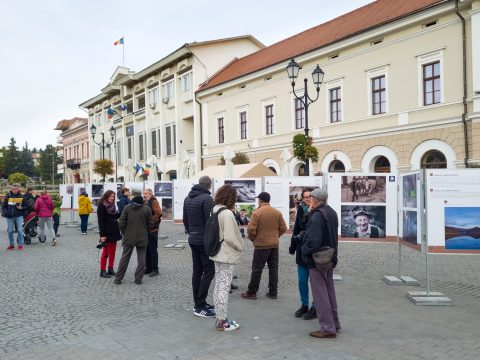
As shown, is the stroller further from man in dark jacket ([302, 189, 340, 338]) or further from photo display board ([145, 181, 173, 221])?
man in dark jacket ([302, 189, 340, 338])

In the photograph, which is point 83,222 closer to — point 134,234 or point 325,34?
Answer: point 134,234

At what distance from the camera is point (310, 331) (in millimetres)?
5680

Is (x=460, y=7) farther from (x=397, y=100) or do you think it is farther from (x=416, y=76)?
(x=397, y=100)

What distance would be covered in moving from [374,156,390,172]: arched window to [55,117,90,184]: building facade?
46.5m

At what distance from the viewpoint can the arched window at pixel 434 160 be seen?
20812 millimetres

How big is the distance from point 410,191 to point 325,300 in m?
3.31

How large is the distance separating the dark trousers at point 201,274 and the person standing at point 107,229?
11.0 ft

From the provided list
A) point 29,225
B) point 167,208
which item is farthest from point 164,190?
point 29,225

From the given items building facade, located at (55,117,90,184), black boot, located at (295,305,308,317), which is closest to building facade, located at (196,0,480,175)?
black boot, located at (295,305,308,317)

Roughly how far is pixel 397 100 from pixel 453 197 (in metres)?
16.4

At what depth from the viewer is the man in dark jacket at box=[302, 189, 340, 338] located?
545cm

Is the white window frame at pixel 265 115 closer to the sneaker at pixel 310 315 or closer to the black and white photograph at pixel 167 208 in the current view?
the black and white photograph at pixel 167 208

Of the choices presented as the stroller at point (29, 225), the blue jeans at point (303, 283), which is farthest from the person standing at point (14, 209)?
the blue jeans at point (303, 283)

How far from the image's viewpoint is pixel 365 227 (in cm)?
1056
